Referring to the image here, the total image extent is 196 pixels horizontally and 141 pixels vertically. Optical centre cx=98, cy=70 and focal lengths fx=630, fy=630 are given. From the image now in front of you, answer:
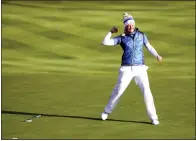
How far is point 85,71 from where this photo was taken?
2098cm

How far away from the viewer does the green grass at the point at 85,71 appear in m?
12.1

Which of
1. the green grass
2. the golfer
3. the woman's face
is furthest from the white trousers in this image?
the woman's face

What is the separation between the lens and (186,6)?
42062 millimetres

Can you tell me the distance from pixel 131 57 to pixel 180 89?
5.08 m

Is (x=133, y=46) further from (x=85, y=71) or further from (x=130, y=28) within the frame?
(x=85, y=71)

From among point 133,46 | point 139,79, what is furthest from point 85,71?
point 133,46

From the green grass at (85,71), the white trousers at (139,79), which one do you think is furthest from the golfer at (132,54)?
the green grass at (85,71)

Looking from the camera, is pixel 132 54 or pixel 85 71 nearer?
pixel 132 54

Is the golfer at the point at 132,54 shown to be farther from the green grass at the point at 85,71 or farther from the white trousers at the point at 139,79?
the green grass at the point at 85,71

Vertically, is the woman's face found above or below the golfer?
above

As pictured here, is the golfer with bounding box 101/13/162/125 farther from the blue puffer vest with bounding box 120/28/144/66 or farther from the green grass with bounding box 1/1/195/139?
the green grass with bounding box 1/1/195/139

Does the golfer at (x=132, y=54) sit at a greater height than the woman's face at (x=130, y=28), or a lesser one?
lesser

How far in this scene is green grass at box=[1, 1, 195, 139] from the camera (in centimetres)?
1208

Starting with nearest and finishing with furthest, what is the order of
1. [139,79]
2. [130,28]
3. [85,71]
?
[130,28], [139,79], [85,71]
